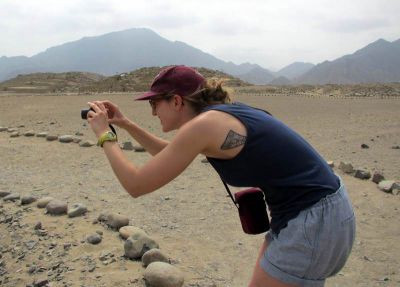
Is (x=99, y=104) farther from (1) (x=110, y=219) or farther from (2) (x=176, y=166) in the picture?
(1) (x=110, y=219)

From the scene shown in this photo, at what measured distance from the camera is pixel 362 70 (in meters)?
160

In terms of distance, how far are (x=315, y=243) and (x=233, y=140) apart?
56 cm

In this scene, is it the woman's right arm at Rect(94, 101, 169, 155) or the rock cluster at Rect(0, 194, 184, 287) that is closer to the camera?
the woman's right arm at Rect(94, 101, 169, 155)

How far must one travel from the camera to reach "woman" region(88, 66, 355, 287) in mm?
2049

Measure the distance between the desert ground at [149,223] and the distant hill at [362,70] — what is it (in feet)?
461

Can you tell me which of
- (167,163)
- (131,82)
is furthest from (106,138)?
(131,82)

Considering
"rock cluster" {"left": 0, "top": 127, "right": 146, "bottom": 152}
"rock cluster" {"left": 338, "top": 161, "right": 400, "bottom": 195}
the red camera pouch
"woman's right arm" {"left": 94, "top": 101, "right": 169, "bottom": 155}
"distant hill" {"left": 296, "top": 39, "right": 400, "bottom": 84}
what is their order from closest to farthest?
the red camera pouch < "woman's right arm" {"left": 94, "top": 101, "right": 169, "bottom": 155} < "rock cluster" {"left": 338, "top": 161, "right": 400, "bottom": 195} < "rock cluster" {"left": 0, "top": 127, "right": 146, "bottom": 152} < "distant hill" {"left": 296, "top": 39, "right": 400, "bottom": 84}

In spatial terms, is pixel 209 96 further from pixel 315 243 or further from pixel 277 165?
pixel 315 243

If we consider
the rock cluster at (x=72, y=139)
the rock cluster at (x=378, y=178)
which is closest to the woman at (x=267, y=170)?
the rock cluster at (x=378, y=178)

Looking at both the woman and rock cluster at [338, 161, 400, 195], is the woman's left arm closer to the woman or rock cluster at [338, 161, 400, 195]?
the woman

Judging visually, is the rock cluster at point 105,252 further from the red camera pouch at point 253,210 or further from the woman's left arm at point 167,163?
the woman's left arm at point 167,163

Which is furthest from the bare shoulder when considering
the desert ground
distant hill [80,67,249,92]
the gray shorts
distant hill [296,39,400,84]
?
distant hill [296,39,400,84]

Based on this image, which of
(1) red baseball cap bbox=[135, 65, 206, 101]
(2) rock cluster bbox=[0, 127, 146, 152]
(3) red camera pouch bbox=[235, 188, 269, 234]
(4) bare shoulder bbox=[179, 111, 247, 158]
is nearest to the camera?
(4) bare shoulder bbox=[179, 111, 247, 158]

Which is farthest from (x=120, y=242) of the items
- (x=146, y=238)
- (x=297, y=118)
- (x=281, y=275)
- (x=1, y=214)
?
(x=297, y=118)
